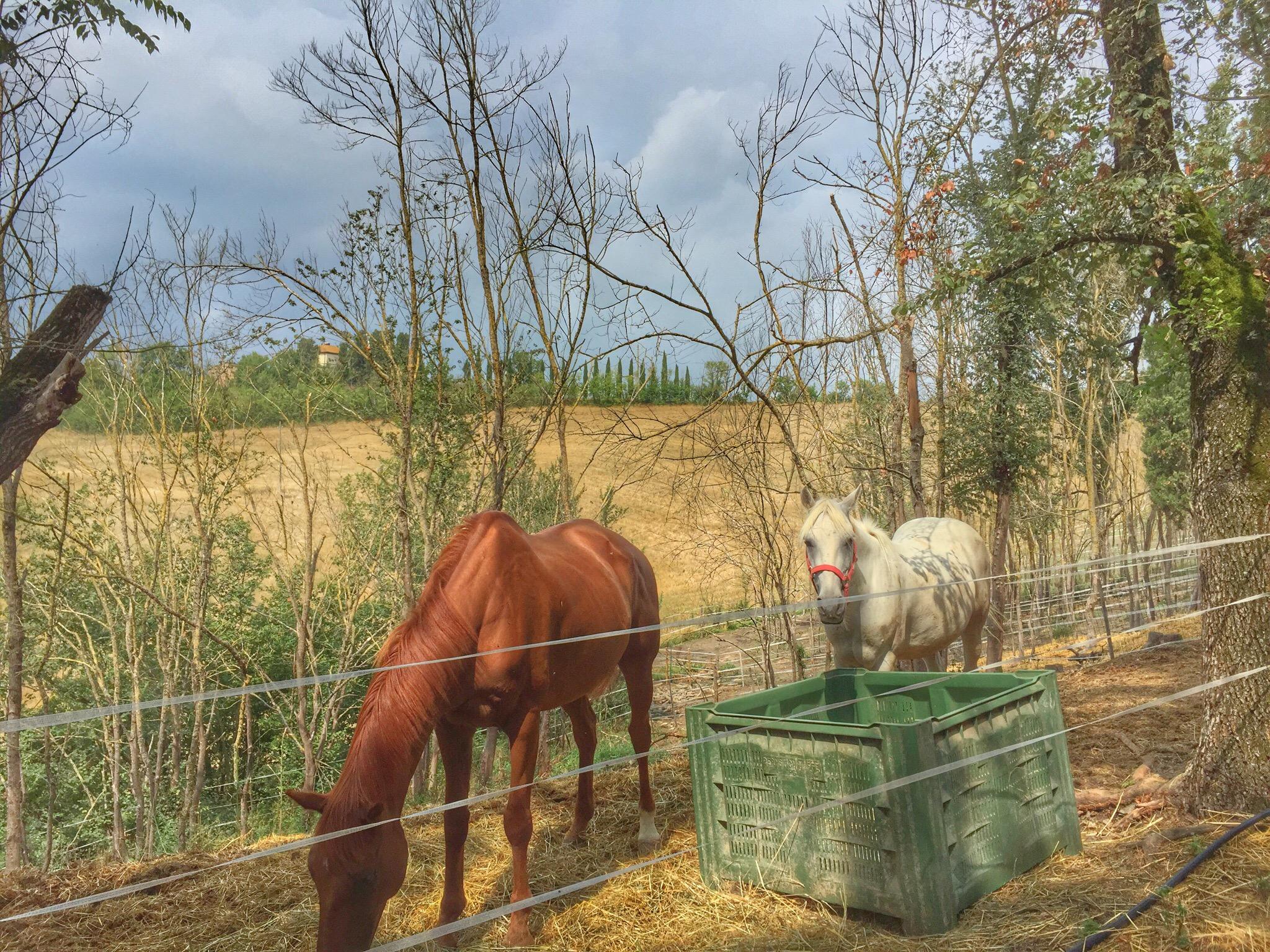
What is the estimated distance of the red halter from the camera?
13.2ft

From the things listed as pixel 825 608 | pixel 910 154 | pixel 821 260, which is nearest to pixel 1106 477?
pixel 821 260

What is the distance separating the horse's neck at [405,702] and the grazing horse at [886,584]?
1851 mm

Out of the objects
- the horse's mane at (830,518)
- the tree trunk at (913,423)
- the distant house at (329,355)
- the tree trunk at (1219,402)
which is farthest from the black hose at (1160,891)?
the distant house at (329,355)

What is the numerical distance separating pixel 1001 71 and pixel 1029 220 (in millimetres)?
1443

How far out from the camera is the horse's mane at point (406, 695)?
94.8 inches

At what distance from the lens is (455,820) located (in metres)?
2.99

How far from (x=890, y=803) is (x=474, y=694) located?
57.6 inches

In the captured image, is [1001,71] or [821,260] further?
[821,260]

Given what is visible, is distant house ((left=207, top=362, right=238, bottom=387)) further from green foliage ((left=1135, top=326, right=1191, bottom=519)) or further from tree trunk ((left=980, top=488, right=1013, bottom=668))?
green foliage ((left=1135, top=326, right=1191, bottom=519))

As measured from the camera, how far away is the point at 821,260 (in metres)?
7.42

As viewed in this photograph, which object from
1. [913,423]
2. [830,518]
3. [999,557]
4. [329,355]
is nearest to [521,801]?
[830,518]

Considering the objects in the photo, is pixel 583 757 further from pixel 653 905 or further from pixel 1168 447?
pixel 1168 447

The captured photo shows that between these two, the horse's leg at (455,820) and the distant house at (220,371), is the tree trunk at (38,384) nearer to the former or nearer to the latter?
the horse's leg at (455,820)

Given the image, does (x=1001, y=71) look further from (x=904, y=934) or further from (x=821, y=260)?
(x=904, y=934)
